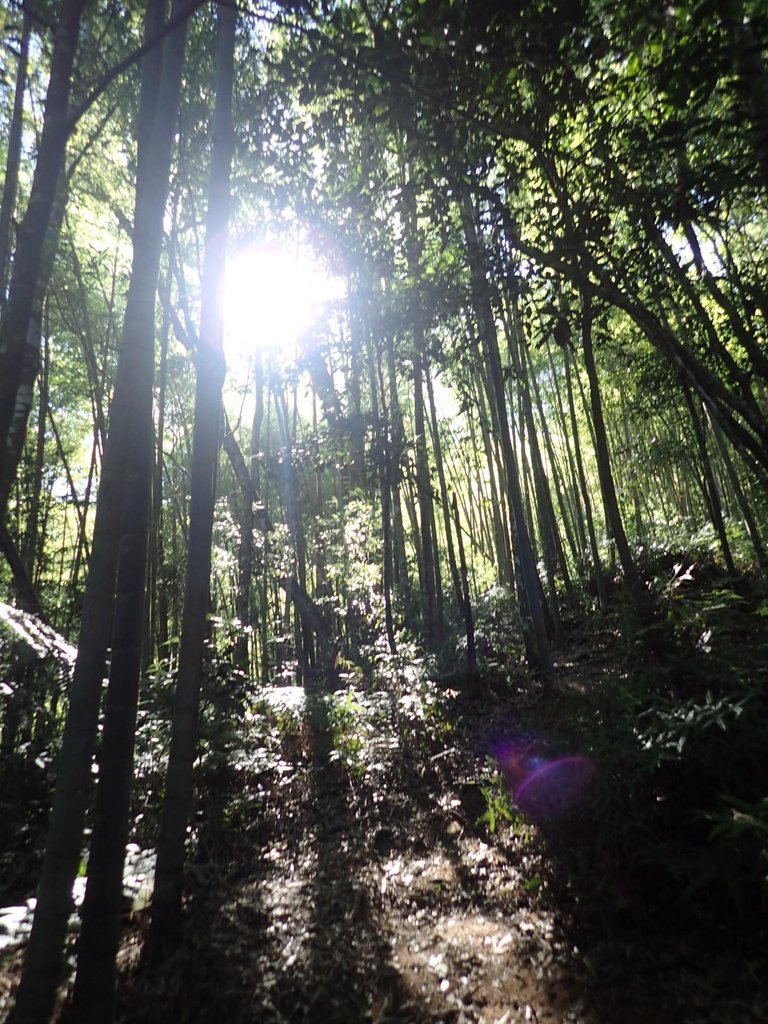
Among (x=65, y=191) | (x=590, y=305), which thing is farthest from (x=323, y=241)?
(x=65, y=191)

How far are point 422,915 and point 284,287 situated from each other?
4.23m

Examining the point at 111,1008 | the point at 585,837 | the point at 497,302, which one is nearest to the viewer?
the point at 111,1008

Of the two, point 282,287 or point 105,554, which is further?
point 282,287

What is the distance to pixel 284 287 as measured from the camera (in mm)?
4234

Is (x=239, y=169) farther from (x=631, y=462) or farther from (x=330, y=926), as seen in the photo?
(x=631, y=462)

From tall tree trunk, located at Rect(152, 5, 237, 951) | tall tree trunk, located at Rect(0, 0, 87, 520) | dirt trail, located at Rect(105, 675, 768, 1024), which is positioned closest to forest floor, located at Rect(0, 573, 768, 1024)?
dirt trail, located at Rect(105, 675, 768, 1024)

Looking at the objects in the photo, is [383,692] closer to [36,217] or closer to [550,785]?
[550,785]

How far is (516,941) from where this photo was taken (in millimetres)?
2232

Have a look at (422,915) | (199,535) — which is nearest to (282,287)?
(199,535)

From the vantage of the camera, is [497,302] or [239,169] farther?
[239,169]

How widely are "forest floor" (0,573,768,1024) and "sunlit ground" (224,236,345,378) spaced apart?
312cm

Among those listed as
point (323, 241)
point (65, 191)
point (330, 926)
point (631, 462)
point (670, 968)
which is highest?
point (631, 462)

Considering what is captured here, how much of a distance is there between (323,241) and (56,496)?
10.0 meters

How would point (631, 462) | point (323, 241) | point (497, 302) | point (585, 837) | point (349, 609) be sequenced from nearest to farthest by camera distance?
point (585, 837) < point (497, 302) < point (323, 241) < point (349, 609) < point (631, 462)
